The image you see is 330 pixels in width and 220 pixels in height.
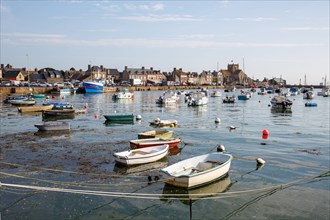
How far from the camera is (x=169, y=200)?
1430 centimetres

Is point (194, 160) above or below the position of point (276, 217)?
above

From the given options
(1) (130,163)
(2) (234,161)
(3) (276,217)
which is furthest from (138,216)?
(2) (234,161)

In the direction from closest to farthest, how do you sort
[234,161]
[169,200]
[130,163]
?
[169,200]
[130,163]
[234,161]

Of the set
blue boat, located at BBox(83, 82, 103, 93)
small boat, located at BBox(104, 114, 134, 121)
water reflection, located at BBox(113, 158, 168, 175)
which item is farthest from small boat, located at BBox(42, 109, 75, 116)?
blue boat, located at BBox(83, 82, 103, 93)

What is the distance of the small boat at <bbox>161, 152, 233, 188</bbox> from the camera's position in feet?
50.2

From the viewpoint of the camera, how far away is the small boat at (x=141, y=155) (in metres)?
19.0

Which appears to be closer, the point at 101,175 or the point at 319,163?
the point at 101,175

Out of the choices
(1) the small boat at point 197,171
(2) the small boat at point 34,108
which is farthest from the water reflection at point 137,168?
(2) the small boat at point 34,108

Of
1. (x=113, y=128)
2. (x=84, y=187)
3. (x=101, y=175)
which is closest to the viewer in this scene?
(x=84, y=187)

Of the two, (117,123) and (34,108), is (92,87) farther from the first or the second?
(117,123)

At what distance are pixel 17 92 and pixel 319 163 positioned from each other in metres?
89.1

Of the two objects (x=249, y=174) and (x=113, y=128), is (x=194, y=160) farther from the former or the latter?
(x=113, y=128)

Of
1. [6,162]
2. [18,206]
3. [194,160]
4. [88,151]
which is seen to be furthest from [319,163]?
[6,162]

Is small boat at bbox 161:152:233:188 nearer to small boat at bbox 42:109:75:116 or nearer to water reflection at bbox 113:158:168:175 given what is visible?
water reflection at bbox 113:158:168:175
